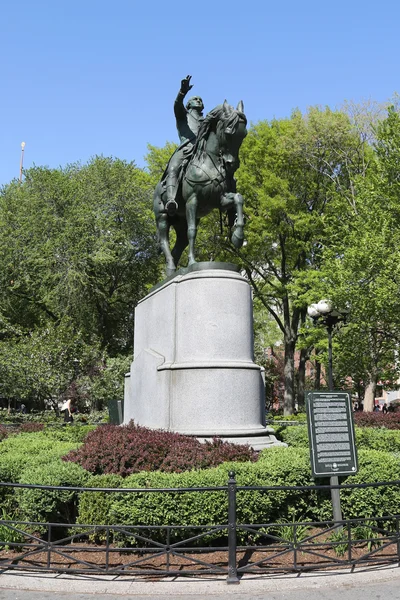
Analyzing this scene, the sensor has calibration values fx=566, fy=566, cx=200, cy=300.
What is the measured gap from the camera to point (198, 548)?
6.03 m

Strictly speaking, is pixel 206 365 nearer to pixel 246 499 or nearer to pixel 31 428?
pixel 246 499

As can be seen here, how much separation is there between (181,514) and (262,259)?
83.6ft

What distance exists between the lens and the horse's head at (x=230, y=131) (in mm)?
11062

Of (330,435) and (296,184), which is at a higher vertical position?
(296,184)

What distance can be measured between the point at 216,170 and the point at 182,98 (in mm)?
1940

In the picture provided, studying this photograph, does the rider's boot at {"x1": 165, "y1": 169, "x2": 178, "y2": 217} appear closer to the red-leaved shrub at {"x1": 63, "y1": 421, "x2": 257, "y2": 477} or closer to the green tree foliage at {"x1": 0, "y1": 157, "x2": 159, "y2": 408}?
the red-leaved shrub at {"x1": 63, "y1": 421, "x2": 257, "y2": 477}

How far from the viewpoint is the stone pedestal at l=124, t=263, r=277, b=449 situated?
33.2 feet

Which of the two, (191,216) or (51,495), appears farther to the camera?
(191,216)

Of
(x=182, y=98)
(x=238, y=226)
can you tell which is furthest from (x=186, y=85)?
(x=238, y=226)

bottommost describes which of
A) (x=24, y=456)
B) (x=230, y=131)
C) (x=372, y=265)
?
(x=24, y=456)

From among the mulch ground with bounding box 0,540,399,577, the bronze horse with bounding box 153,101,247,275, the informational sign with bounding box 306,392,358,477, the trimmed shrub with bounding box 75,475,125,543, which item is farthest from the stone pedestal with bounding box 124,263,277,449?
the mulch ground with bounding box 0,540,399,577

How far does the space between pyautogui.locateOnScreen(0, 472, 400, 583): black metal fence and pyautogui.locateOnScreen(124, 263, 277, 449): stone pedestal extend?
291cm

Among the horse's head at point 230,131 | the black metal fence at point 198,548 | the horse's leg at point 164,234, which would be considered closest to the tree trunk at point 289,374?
the horse's leg at point 164,234

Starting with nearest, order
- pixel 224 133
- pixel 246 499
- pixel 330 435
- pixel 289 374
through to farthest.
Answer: pixel 246 499, pixel 330 435, pixel 224 133, pixel 289 374
